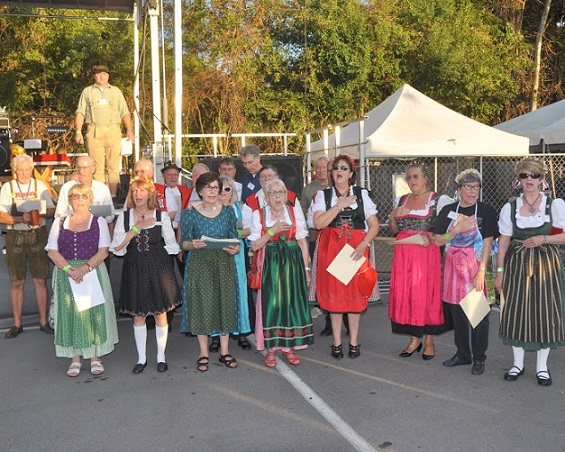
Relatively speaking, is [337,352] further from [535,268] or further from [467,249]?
[535,268]

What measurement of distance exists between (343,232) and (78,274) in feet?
7.21

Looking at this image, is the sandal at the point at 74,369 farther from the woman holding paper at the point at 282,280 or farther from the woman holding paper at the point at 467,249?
the woman holding paper at the point at 467,249

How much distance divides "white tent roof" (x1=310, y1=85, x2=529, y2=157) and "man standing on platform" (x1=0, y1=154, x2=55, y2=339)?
5767mm

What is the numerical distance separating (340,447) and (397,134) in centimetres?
916

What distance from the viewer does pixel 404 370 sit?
532 centimetres

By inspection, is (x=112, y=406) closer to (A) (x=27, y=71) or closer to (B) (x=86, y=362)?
(B) (x=86, y=362)

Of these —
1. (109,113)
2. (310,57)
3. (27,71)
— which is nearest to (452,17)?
(310,57)

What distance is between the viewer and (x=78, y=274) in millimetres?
5148

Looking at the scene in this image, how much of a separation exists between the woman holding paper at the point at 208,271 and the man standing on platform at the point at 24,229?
1.96 meters

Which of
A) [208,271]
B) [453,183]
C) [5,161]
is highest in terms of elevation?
[5,161]

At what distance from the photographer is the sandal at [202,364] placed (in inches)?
212

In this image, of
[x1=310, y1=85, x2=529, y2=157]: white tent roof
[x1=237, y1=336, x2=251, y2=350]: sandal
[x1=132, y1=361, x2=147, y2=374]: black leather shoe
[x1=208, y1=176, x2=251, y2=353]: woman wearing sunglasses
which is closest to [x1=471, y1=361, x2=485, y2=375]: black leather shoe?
[x1=208, y1=176, x2=251, y2=353]: woman wearing sunglasses

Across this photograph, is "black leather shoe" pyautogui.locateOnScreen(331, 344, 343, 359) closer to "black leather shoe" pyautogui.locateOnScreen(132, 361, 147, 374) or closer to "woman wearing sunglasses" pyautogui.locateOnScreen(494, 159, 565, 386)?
"woman wearing sunglasses" pyautogui.locateOnScreen(494, 159, 565, 386)

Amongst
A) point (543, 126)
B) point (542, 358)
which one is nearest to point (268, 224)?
point (542, 358)
